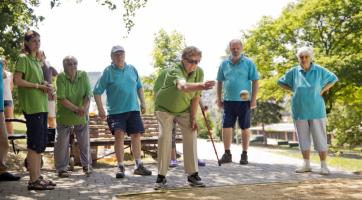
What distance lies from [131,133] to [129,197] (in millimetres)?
2098

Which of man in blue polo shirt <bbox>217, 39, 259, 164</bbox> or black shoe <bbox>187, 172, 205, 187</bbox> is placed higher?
man in blue polo shirt <bbox>217, 39, 259, 164</bbox>

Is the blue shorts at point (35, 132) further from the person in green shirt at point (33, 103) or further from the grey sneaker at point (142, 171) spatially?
the grey sneaker at point (142, 171)

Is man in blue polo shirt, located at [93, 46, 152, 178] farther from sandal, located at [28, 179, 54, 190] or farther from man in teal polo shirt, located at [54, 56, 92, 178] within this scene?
sandal, located at [28, 179, 54, 190]

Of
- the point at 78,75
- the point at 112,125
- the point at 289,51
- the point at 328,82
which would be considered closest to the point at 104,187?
the point at 112,125

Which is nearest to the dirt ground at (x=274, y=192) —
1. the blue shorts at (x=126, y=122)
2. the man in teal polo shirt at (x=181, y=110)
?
the man in teal polo shirt at (x=181, y=110)

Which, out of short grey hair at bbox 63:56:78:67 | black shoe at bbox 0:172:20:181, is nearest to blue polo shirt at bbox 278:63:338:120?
short grey hair at bbox 63:56:78:67

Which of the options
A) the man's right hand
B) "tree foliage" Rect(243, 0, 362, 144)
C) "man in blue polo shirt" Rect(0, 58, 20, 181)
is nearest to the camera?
the man's right hand

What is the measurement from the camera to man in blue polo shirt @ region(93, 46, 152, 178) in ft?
20.7

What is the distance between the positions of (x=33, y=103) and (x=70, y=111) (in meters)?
1.28

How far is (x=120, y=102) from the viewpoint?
6.35 metres

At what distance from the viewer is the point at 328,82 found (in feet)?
21.5

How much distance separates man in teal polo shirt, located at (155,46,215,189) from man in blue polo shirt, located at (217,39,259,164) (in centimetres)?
224

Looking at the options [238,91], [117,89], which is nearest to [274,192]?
[117,89]

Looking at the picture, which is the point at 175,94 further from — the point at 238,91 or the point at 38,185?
the point at 238,91
